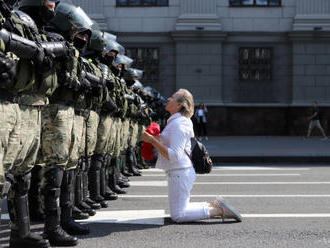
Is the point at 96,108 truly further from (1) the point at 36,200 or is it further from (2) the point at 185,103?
(1) the point at 36,200

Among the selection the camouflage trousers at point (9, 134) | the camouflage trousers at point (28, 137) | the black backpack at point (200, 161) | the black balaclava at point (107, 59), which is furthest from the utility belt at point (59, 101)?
the black balaclava at point (107, 59)

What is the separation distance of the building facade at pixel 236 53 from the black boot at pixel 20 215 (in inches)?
913

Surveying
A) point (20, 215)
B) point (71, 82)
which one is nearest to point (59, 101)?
point (71, 82)

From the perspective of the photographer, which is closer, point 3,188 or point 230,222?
point 3,188

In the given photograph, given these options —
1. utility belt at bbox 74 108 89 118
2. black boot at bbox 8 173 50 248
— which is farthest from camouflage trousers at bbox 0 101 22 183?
utility belt at bbox 74 108 89 118

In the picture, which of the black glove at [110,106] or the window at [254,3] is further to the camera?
the window at [254,3]

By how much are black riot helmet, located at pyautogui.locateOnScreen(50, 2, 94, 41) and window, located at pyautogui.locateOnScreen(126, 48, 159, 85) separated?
21710mm

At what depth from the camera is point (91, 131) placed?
6.97 meters

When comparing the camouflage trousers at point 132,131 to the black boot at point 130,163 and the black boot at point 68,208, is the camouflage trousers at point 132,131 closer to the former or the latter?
the black boot at point 130,163

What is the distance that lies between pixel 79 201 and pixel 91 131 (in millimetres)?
763

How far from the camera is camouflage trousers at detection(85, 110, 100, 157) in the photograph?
6.88 m

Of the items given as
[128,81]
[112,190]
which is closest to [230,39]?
[128,81]

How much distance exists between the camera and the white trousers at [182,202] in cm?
658

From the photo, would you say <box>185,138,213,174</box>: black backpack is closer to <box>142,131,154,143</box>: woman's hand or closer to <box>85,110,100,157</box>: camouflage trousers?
<box>142,131,154,143</box>: woman's hand
